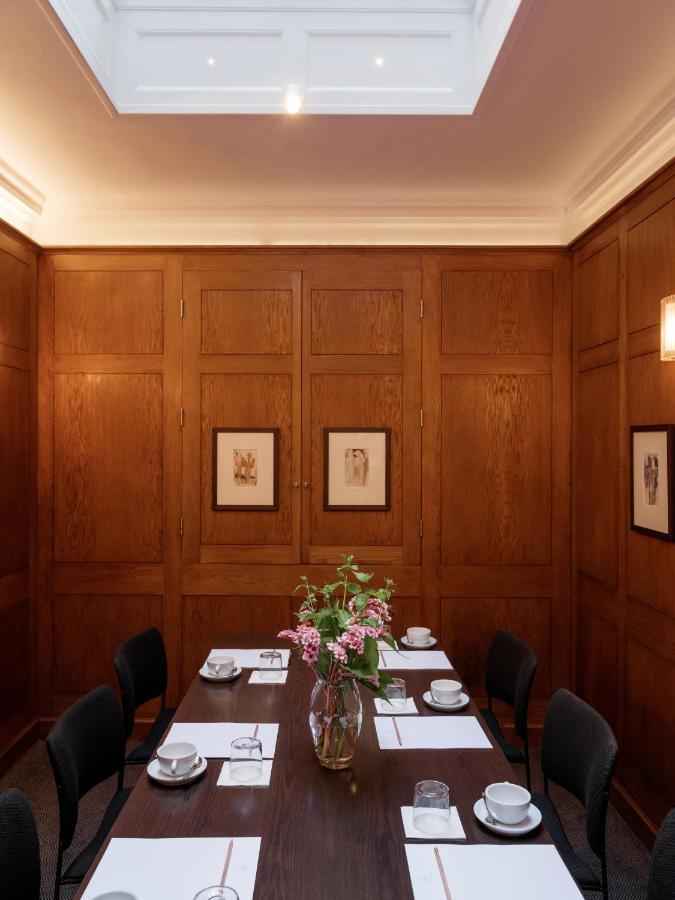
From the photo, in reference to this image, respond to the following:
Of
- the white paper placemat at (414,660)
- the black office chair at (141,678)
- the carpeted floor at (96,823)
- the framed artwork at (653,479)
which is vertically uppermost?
the framed artwork at (653,479)

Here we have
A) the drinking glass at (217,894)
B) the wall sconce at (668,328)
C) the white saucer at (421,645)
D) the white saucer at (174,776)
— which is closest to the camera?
the drinking glass at (217,894)

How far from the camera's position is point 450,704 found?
94.3 inches

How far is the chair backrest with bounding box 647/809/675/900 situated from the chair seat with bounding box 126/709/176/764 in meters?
1.86

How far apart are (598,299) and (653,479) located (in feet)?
3.60

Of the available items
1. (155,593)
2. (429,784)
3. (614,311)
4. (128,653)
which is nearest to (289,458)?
(155,593)

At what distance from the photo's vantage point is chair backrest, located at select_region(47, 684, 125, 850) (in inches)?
77.8

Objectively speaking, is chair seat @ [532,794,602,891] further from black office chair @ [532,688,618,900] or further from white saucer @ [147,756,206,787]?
white saucer @ [147,756,206,787]

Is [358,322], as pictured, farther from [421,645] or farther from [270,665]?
[270,665]

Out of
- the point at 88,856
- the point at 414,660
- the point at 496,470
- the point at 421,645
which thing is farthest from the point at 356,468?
the point at 88,856

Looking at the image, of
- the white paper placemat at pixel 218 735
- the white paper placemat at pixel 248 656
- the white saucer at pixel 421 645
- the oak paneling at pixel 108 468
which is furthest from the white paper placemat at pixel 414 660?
the oak paneling at pixel 108 468

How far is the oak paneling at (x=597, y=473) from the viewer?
3.37 meters

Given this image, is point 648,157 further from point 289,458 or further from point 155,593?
point 155,593

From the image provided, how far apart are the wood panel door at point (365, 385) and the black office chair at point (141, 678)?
1038mm

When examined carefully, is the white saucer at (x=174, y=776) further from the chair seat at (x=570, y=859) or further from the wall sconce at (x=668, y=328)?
the wall sconce at (x=668, y=328)
